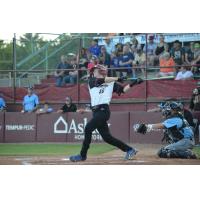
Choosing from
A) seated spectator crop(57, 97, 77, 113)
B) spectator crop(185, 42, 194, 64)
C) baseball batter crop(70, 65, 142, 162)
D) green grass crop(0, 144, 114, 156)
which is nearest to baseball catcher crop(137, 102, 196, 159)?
baseball batter crop(70, 65, 142, 162)

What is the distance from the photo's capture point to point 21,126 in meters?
14.4

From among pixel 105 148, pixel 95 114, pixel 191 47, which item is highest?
pixel 191 47

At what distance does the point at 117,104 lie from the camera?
47.3 feet

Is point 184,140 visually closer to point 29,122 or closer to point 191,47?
point 191,47

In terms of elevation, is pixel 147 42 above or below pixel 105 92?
above

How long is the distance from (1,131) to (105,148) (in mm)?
3387

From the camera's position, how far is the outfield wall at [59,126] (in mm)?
13453

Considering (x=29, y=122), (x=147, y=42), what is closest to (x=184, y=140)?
(x=147, y=42)

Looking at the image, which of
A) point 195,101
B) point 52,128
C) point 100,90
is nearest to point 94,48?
point 52,128

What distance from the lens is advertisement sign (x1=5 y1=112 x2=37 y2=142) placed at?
14.2 m

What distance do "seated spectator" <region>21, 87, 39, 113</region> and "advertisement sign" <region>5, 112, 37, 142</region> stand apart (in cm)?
13

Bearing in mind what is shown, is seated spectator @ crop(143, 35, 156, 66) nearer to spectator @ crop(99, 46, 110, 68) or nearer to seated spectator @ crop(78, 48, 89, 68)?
spectator @ crop(99, 46, 110, 68)

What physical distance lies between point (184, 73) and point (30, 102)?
3.82 metres

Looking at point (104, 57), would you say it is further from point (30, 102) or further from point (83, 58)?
point (30, 102)
